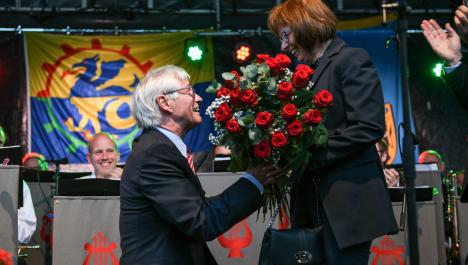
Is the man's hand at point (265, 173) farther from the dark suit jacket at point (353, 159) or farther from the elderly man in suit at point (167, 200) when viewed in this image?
the dark suit jacket at point (353, 159)

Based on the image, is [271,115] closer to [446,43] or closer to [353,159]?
[353,159]

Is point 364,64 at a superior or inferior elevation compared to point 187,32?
inferior

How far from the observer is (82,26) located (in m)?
11.0

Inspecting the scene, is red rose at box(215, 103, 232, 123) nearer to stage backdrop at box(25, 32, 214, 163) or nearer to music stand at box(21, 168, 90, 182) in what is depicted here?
music stand at box(21, 168, 90, 182)

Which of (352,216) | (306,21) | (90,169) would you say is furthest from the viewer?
(90,169)

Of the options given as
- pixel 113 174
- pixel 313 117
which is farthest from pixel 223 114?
pixel 113 174

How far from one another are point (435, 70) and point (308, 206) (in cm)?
828

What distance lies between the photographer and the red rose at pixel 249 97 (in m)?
3.43

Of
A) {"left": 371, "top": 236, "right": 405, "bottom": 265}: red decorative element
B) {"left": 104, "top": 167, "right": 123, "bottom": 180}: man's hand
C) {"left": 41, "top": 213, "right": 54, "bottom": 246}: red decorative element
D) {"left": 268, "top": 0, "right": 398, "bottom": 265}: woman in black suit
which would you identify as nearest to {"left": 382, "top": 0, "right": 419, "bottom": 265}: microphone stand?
{"left": 371, "top": 236, "right": 405, "bottom": 265}: red decorative element

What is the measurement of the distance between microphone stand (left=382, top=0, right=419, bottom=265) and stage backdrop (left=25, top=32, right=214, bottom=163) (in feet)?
16.0

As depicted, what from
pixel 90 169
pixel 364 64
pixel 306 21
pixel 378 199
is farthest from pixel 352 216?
pixel 90 169

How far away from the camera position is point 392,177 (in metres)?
7.95

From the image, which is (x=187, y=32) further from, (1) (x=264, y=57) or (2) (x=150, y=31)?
(1) (x=264, y=57)

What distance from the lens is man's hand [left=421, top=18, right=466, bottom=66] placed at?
3389 millimetres
